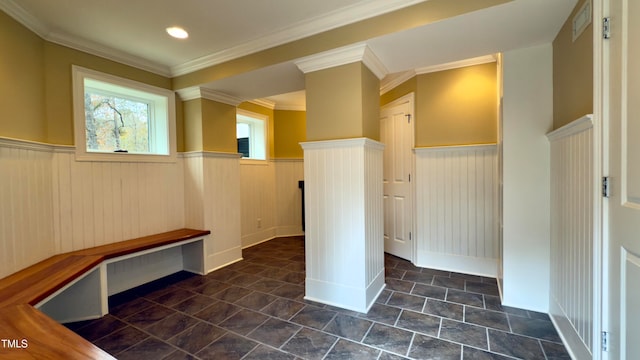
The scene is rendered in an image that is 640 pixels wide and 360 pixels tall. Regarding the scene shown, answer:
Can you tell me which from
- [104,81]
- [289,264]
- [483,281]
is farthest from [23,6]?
[483,281]

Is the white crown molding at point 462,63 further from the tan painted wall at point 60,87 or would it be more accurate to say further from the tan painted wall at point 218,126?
the tan painted wall at point 60,87

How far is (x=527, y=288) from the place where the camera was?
88.3 inches

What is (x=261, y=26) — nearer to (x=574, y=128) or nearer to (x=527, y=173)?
(x=574, y=128)

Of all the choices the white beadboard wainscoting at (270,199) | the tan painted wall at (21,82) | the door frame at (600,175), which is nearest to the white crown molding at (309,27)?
the door frame at (600,175)

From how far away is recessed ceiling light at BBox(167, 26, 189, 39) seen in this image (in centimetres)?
232

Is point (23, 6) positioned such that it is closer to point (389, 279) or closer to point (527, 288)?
point (389, 279)

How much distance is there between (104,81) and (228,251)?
7.67 feet

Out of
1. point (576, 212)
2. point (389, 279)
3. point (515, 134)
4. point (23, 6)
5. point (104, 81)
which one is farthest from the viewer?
point (389, 279)

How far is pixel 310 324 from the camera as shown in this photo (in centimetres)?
211

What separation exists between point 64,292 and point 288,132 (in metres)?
3.85

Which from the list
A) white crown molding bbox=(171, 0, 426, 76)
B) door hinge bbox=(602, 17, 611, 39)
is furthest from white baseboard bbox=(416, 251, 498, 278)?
white crown molding bbox=(171, 0, 426, 76)

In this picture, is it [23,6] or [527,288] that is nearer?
[23,6]

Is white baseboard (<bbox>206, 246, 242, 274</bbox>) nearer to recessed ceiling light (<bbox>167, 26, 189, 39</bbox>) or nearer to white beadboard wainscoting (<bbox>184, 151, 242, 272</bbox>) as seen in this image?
white beadboard wainscoting (<bbox>184, 151, 242, 272</bbox>)

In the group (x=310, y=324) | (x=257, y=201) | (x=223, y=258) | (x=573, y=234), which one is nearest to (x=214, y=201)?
(x=223, y=258)
